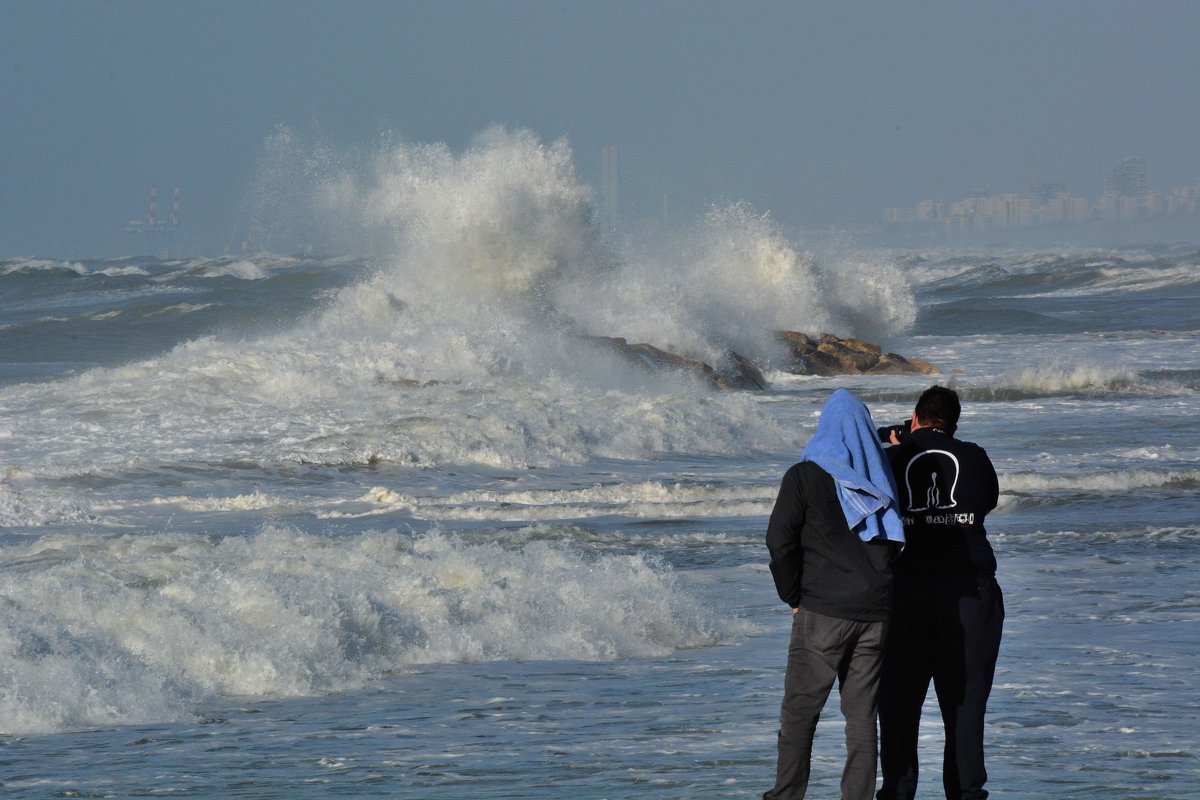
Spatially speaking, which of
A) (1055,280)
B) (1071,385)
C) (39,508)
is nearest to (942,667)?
(39,508)

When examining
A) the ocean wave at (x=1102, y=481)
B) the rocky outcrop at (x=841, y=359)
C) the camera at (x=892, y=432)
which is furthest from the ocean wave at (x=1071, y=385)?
the camera at (x=892, y=432)

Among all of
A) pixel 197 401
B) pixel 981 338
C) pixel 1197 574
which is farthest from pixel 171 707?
pixel 981 338

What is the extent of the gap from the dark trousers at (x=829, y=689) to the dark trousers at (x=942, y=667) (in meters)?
0.10

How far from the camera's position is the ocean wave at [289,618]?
646cm

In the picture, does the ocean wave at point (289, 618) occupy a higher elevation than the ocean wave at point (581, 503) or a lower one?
lower

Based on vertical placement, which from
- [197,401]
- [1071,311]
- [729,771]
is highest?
[1071,311]

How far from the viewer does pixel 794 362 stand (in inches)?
1210

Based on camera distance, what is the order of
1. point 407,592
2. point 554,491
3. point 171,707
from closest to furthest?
point 171,707
point 407,592
point 554,491

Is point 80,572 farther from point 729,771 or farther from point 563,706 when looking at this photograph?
point 729,771

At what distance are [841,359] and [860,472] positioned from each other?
26.7 meters

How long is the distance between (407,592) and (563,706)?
1899mm

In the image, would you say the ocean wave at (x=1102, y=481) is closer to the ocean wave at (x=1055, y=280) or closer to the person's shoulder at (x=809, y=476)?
the person's shoulder at (x=809, y=476)

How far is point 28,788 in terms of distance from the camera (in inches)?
199

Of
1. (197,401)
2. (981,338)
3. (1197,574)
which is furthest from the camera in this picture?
(981,338)
